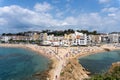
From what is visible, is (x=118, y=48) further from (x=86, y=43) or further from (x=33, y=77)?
(x=33, y=77)

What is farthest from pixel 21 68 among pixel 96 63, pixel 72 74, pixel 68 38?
pixel 68 38

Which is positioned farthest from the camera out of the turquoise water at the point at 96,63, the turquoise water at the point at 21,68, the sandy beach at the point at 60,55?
the turquoise water at the point at 96,63

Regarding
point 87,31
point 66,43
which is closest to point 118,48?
point 66,43

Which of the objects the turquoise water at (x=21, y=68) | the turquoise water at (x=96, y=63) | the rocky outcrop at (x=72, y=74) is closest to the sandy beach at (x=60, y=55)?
the rocky outcrop at (x=72, y=74)

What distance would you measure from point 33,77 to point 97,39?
A: 106 m

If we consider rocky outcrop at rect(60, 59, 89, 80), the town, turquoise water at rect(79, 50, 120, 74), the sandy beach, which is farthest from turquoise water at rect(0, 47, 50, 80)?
the town

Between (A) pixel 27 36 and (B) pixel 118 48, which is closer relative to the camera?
(B) pixel 118 48

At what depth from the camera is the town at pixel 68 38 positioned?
119 metres

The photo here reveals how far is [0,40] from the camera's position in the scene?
173 m

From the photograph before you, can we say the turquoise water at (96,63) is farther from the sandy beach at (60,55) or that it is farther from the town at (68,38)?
the town at (68,38)

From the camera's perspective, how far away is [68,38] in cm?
12638

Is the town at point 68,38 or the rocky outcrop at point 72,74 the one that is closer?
the rocky outcrop at point 72,74

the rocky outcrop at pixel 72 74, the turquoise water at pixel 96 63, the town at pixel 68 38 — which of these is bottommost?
the turquoise water at pixel 96 63

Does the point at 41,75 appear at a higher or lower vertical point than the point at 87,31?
lower
